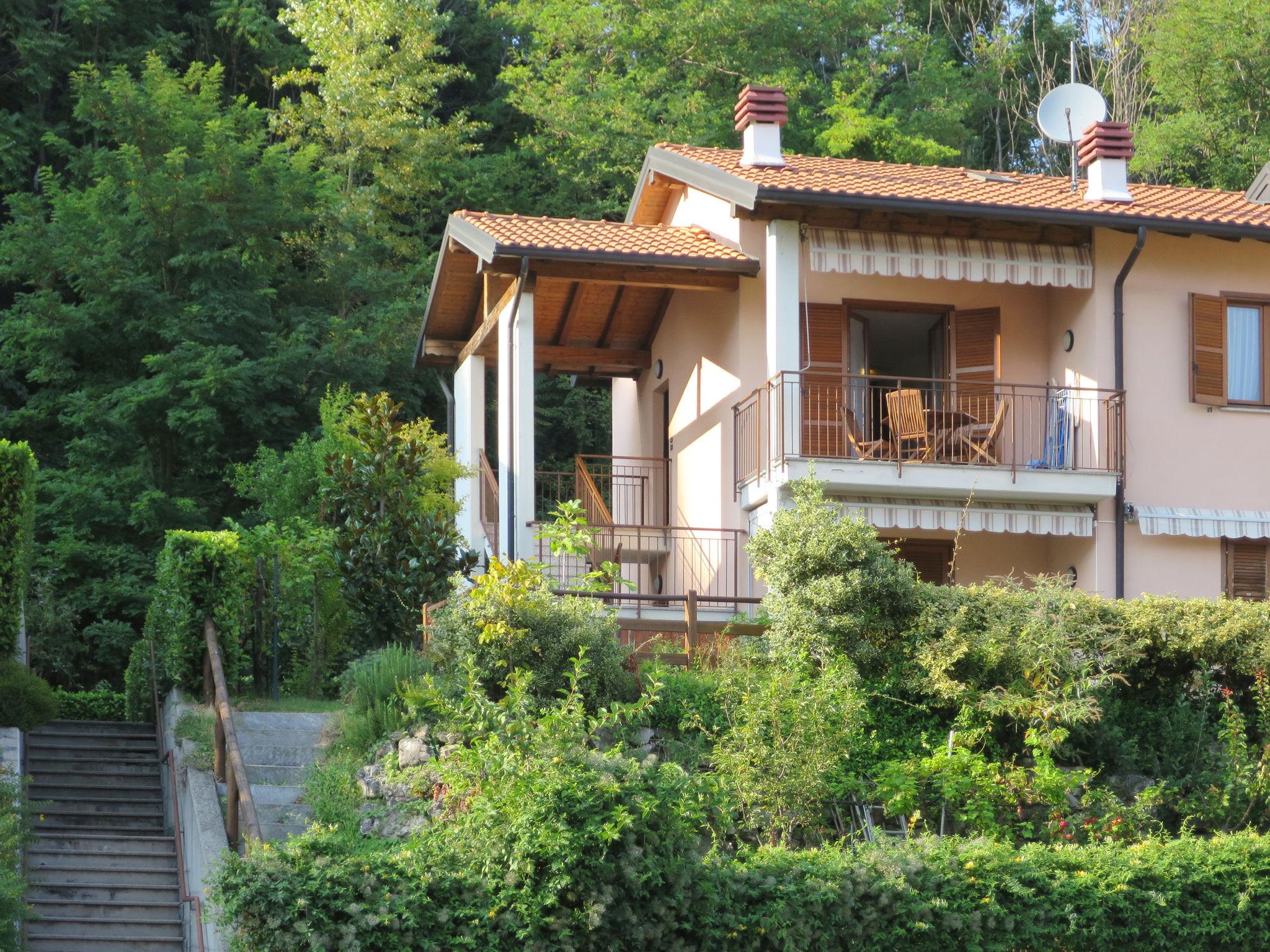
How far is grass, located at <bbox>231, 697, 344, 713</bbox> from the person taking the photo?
47.7 ft

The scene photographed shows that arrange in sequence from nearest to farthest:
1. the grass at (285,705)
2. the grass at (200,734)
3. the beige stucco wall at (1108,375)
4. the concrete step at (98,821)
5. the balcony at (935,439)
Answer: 1. the grass at (200,734)
2. the concrete step at (98,821)
3. the grass at (285,705)
4. the balcony at (935,439)
5. the beige stucco wall at (1108,375)

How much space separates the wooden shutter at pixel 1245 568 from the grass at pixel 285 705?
9.30m

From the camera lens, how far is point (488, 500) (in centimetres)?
1903

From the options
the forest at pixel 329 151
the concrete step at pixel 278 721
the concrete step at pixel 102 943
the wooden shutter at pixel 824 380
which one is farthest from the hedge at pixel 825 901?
the forest at pixel 329 151

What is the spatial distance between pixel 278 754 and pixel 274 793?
0.92 meters

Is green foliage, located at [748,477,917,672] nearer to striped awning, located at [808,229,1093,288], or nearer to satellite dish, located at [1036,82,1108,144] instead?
striped awning, located at [808,229,1093,288]

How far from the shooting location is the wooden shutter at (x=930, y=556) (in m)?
18.0

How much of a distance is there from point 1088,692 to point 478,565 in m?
7.53

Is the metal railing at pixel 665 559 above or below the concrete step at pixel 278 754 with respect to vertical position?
above

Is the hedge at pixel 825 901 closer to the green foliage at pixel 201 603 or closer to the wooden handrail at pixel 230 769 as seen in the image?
the wooden handrail at pixel 230 769

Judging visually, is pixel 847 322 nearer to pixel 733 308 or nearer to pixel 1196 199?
pixel 733 308

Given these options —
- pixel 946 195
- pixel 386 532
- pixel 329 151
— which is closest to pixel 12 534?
pixel 386 532

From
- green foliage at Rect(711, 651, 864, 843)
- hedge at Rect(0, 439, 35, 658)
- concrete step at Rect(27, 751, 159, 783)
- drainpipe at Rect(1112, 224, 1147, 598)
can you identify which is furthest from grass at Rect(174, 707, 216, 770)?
drainpipe at Rect(1112, 224, 1147, 598)

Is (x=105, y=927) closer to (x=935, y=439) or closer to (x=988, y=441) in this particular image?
(x=935, y=439)
